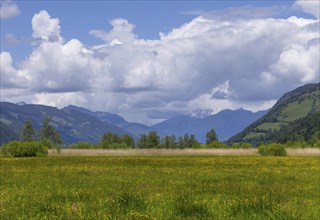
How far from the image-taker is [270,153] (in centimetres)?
10538

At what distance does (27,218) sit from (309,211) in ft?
30.2

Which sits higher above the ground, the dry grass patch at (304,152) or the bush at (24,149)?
the bush at (24,149)

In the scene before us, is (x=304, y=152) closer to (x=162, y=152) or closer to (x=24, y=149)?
(x=162, y=152)

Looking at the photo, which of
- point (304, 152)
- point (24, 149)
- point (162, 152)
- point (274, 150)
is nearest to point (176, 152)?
point (162, 152)

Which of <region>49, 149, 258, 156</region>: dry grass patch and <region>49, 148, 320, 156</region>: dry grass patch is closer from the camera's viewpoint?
<region>49, 148, 320, 156</region>: dry grass patch

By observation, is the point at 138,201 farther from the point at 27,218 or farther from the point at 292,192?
the point at 292,192

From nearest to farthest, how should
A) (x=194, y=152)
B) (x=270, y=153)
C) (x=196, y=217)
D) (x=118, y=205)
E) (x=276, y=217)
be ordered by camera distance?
1. (x=276, y=217)
2. (x=196, y=217)
3. (x=118, y=205)
4. (x=270, y=153)
5. (x=194, y=152)

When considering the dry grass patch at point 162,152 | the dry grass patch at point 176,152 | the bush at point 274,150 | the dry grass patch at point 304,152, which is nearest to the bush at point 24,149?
the dry grass patch at point 162,152

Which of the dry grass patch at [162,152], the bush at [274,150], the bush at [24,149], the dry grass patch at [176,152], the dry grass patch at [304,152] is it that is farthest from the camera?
the dry grass patch at [162,152]

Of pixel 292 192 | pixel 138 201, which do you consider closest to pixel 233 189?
pixel 292 192

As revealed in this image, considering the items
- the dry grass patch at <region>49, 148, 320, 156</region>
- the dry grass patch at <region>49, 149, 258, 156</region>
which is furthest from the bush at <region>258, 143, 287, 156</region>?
the dry grass patch at <region>49, 149, 258, 156</region>

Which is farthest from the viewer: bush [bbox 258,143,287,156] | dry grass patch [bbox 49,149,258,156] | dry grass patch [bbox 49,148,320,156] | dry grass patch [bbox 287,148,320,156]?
dry grass patch [bbox 49,149,258,156]

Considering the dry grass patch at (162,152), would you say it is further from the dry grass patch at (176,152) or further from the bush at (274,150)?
the bush at (274,150)

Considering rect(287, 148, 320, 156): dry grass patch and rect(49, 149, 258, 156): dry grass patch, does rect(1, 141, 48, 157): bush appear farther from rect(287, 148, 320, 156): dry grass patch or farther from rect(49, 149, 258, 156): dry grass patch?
rect(287, 148, 320, 156): dry grass patch
